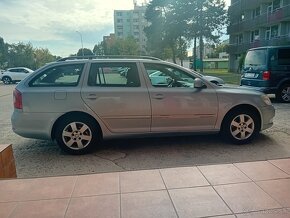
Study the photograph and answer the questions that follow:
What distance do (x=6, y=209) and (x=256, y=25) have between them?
110ft

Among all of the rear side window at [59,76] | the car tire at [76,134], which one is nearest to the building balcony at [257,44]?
the rear side window at [59,76]

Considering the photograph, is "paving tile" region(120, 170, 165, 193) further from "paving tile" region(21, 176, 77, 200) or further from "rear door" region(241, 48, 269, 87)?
"rear door" region(241, 48, 269, 87)

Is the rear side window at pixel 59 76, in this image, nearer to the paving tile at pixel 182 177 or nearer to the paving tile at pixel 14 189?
the paving tile at pixel 14 189

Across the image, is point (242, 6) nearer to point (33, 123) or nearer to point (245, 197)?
point (33, 123)

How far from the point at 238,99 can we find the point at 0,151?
3.87 m

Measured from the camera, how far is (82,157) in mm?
4527

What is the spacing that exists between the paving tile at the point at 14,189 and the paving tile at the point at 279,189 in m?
2.84

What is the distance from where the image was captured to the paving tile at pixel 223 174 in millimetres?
3346

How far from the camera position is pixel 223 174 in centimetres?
353

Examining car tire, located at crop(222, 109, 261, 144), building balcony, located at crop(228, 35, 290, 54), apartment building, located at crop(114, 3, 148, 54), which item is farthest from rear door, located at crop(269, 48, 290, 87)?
apartment building, located at crop(114, 3, 148, 54)

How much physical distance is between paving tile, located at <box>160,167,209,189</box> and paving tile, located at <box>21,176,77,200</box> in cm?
119

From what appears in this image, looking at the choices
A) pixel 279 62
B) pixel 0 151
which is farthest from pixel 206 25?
pixel 0 151

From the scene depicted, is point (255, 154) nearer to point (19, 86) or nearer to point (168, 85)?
point (168, 85)

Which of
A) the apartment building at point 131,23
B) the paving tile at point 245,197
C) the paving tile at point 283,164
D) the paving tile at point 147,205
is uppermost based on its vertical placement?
the apartment building at point 131,23
